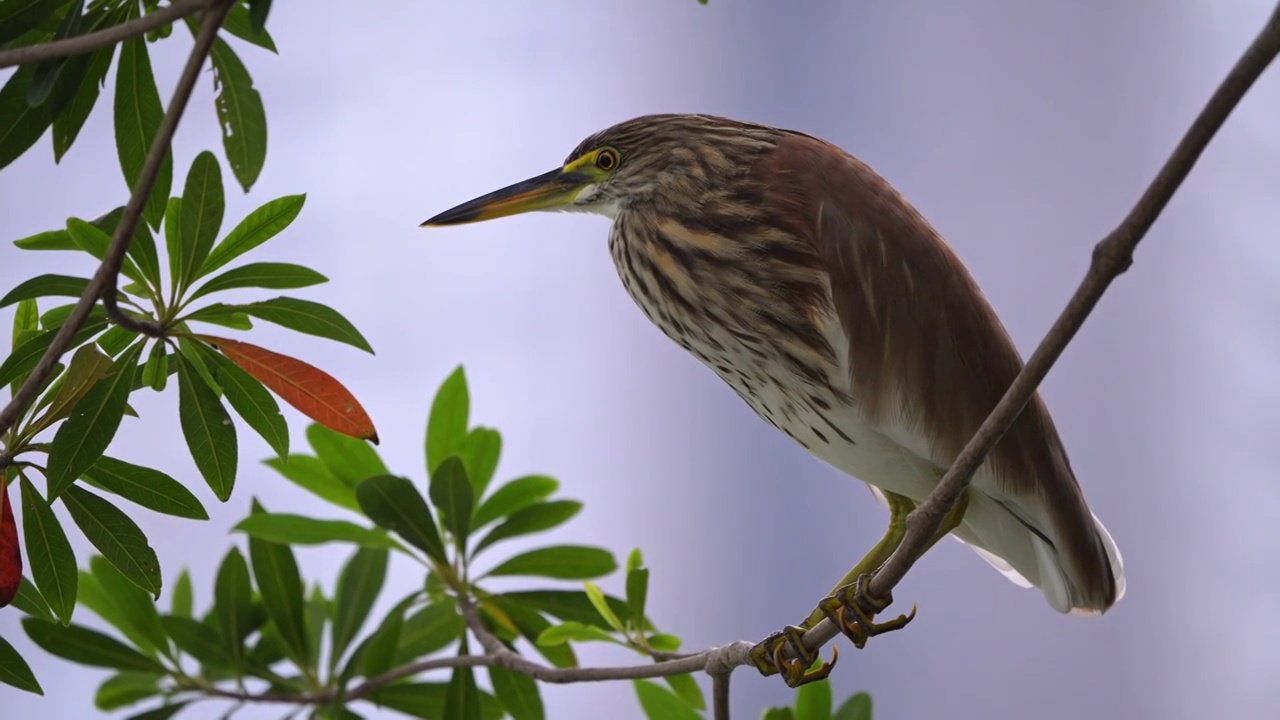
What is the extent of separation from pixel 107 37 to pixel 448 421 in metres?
0.98

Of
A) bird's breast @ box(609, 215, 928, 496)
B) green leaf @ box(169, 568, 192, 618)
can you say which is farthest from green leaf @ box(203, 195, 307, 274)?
green leaf @ box(169, 568, 192, 618)

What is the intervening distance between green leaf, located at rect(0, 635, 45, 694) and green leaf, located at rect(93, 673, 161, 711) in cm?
76

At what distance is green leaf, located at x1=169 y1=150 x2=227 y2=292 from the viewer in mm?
1065

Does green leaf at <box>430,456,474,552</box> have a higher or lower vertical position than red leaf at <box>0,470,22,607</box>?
higher

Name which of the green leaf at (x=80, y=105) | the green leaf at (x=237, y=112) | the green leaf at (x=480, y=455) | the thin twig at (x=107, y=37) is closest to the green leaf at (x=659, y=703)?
the green leaf at (x=480, y=455)

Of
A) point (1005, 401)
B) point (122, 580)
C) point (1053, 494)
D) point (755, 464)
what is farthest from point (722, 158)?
point (755, 464)

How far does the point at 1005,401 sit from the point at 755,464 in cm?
311

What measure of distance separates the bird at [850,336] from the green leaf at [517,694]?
43cm

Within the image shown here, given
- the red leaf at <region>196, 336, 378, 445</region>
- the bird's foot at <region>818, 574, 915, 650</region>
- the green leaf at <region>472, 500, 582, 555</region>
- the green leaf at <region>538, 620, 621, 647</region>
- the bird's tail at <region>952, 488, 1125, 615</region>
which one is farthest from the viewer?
the green leaf at <region>472, 500, 582, 555</region>

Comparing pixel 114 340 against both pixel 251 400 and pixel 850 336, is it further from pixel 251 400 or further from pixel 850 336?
pixel 850 336

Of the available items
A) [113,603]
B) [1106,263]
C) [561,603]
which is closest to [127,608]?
[113,603]

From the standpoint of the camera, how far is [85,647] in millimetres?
1526

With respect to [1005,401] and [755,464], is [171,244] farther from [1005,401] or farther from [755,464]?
[755,464]

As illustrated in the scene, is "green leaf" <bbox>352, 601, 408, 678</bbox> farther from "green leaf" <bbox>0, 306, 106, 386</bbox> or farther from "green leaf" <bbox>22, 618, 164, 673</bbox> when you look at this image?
"green leaf" <bbox>0, 306, 106, 386</bbox>
